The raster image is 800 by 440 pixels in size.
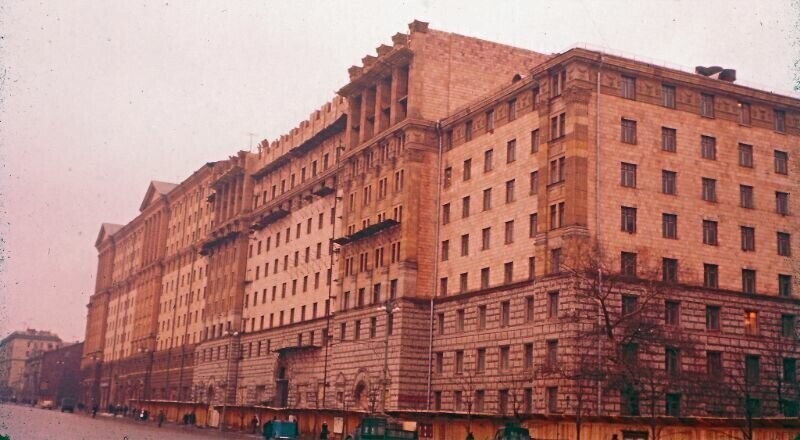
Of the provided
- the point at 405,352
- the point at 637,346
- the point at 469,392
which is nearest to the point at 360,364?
the point at 405,352

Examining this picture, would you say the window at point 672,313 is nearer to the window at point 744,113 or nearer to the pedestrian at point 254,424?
the window at point 744,113

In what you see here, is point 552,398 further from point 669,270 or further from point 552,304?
point 669,270

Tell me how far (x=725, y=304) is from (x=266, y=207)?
6132 centimetres

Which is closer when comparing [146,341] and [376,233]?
[376,233]

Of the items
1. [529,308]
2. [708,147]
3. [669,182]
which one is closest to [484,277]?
[529,308]

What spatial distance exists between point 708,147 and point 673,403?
57.4 ft

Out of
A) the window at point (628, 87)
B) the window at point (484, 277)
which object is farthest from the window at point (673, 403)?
the window at point (628, 87)

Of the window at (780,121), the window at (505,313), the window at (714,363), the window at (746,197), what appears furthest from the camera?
the window at (780,121)

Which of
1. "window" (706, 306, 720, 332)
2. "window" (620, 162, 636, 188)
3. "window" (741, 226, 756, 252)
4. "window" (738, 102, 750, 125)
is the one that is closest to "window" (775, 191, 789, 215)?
"window" (741, 226, 756, 252)

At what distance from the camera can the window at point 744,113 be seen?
224 ft

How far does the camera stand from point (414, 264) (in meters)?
78.1

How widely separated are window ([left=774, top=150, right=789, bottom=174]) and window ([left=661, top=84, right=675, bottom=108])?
884 cm

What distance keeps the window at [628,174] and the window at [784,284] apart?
41.1 ft

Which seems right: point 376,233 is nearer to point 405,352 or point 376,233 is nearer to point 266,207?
point 405,352
